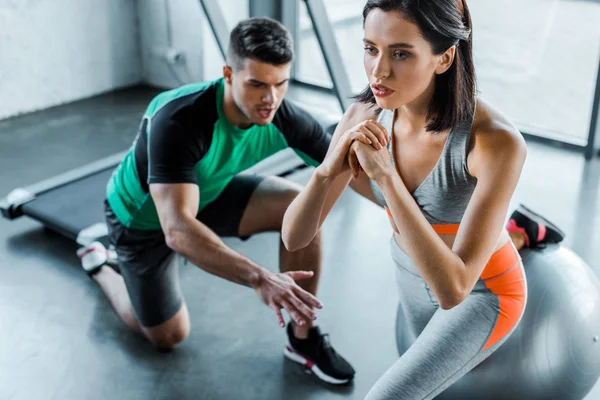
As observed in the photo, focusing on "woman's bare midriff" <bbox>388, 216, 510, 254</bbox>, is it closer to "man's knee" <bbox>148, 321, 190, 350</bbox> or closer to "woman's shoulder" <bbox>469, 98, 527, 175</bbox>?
"woman's shoulder" <bbox>469, 98, 527, 175</bbox>

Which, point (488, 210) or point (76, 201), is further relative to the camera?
point (76, 201)

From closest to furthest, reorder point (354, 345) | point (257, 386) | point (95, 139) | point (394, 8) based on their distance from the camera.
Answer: point (394, 8) → point (257, 386) → point (354, 345) → point (95, 139)

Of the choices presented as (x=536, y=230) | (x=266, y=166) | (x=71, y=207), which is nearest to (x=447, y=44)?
(x=536, y=230)

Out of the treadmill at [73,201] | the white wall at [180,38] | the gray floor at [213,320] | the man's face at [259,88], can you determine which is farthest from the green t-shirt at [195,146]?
the white wall at [180,38]

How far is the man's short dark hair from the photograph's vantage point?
2.31 m

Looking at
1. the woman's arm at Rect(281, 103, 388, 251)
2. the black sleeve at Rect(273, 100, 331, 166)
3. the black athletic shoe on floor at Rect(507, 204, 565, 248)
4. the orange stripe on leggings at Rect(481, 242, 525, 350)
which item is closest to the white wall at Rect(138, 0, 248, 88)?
the black sleeve at Rect(273, 100, 331, 166)

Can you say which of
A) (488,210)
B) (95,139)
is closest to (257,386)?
(488,210)

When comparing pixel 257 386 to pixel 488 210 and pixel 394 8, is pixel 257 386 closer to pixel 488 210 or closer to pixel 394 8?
pixel 488 210

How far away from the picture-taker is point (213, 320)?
9.22 feet

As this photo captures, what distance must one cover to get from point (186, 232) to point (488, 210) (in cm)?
104

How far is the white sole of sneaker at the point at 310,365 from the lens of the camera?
2447mm

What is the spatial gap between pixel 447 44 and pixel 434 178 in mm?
322

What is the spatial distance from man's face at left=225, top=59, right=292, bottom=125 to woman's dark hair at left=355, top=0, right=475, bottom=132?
81cm

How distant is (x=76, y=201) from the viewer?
11.3ft
